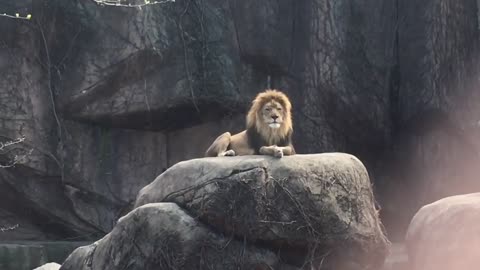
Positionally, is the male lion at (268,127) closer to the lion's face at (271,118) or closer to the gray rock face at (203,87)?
the lion's face at (271,118)

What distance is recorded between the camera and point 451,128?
11.3 m

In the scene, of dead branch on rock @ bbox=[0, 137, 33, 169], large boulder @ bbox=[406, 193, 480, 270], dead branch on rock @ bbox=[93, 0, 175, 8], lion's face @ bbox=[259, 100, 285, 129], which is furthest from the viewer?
dead branch on rock @ bbox=[93, 0, 175, 8]

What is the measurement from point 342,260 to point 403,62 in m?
6.16

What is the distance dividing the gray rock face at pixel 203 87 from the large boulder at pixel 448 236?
406 centimetres

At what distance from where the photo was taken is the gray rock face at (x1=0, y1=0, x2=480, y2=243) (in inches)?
435

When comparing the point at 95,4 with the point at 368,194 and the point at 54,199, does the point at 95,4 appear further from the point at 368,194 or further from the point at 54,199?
the point at 368,194

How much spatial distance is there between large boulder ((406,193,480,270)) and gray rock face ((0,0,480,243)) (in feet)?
13.3

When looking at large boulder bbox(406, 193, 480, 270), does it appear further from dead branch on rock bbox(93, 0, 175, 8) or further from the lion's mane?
dead branch on rock bbox(93, 0, 175, 8)

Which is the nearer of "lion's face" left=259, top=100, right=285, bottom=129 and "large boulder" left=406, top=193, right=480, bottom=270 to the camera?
"large boulder" left=406, top=193, right=480, bottom=270

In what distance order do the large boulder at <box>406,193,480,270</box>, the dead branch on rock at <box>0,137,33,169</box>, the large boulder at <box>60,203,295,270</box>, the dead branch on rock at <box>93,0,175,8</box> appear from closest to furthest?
the large boulder at <box>60,203,295,270</box>, the large boulder at <box>406,193,480,270</box>, the dead branch on rock at <box>0,137,33,169</box>, the dead branch on rock at <box>93,0,175,8</box>

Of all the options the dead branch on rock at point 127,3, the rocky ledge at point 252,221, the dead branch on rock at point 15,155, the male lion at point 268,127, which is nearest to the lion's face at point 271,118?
the male lion at point 268,127

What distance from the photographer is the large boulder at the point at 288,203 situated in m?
5.85

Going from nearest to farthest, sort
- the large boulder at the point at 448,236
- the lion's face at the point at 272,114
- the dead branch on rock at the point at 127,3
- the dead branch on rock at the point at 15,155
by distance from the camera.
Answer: the large boulder at the point at 448,236
the lion's face at the point at 272,114
the dead branch on rock at the point at 15,155
the dead branch on rock at the point at 127,3

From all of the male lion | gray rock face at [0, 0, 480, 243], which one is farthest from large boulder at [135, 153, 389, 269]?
gray rock face at [0, 0, 480, 243]
